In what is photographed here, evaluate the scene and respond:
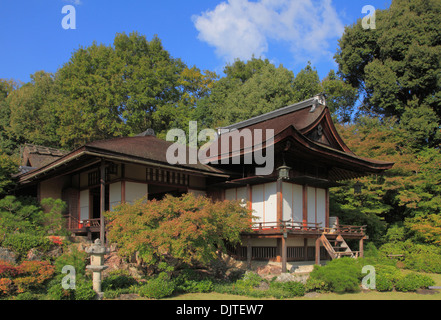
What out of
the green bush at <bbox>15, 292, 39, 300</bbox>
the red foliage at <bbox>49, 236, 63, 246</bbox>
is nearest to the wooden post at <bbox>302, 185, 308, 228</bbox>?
the red foliage at <bbox>49, 236, 63, 246</bbox>

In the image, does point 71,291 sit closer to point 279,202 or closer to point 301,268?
point 279,202

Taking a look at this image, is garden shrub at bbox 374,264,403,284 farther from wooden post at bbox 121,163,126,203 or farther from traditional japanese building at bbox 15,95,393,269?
wooden post at bbox 121,163,126,203

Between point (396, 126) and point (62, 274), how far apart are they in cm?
2714

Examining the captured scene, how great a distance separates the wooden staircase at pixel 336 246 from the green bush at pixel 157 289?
24.1ft

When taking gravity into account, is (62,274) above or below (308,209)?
below

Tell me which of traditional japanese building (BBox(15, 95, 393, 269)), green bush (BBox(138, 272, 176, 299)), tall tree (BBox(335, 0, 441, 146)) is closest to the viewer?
green bush (BBox(138, 272, 176, 299))

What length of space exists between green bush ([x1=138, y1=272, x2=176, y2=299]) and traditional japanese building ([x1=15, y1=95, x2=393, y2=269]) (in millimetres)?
3983

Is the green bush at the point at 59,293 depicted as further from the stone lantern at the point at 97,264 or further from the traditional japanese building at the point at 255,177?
the traditional japanese building at the point at 255,177

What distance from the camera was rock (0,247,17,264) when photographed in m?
11.9

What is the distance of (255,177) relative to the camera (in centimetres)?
1677

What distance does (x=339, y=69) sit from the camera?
124ft

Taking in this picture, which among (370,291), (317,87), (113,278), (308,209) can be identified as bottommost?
(370,291)
